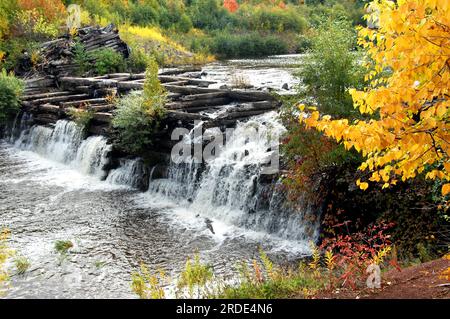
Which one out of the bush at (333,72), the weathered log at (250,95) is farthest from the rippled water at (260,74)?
the bush at (333,72)

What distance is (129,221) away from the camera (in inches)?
573

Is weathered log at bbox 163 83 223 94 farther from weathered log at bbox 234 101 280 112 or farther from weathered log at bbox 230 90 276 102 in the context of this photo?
weathered log at bbox 234 101 280 112

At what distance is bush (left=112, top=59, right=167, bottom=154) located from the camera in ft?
56.2

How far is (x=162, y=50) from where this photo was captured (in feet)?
134

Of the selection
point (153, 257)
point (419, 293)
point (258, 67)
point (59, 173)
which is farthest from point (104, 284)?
point (258, 67)

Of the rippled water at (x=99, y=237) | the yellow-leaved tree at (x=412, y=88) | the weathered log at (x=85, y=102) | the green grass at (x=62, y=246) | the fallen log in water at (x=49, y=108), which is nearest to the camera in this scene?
the yellow-leaved tree at (x=412, y=88)

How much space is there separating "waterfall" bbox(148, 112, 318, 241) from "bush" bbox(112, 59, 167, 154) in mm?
1385

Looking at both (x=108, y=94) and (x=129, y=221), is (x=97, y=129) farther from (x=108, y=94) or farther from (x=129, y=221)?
(x=129, y=221)

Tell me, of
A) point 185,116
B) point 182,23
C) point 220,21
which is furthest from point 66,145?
point 220,21

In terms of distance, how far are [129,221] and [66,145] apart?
8306mm

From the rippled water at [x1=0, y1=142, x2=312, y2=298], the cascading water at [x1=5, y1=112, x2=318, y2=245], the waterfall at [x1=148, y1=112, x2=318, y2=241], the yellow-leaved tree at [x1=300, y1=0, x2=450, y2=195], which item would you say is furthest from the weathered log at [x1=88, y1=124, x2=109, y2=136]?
the yellow-leaved tree at [x1=300, y1=0, x2=450, y2=195]

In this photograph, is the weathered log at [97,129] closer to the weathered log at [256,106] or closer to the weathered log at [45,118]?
the weathered log at [45,118]

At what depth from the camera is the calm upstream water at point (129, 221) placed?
451 inches

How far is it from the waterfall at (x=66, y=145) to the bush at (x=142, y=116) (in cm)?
203
